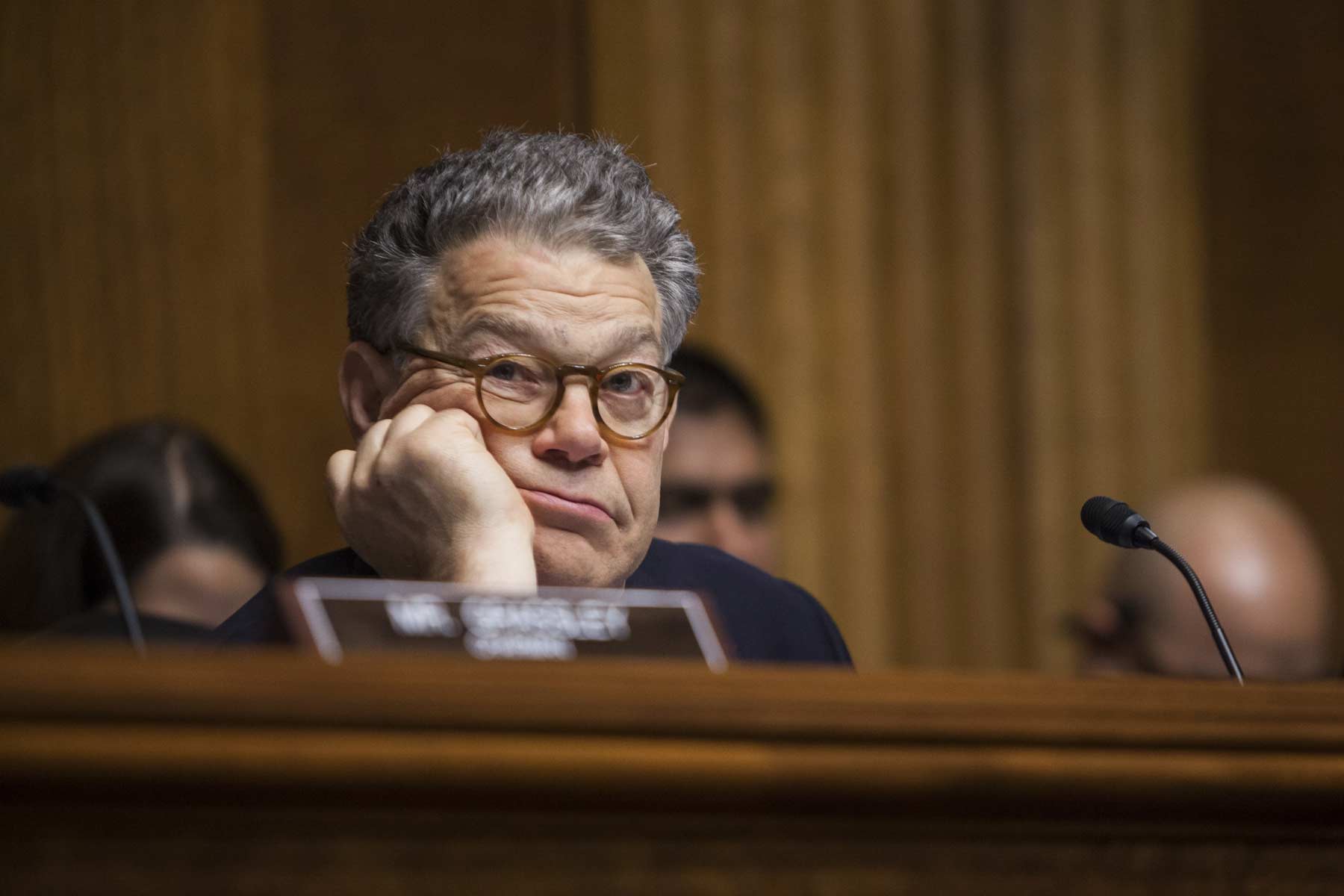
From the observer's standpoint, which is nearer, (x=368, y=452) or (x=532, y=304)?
(x=368, y=452)

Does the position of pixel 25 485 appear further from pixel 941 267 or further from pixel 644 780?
pixel 941 267

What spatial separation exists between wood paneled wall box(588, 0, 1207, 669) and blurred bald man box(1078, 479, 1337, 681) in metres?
1.07

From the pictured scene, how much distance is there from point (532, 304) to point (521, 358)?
7 cm

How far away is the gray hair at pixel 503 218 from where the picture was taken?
1736 mm

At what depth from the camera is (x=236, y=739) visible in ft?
2.45

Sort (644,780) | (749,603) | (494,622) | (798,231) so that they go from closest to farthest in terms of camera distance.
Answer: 1. (644,780)
2. (494,622)
3. (749,603)
4. (798,231)

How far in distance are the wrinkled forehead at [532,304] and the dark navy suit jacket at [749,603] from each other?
30 centimetres

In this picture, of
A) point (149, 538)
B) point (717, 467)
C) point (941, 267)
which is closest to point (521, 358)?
point (149, 538)

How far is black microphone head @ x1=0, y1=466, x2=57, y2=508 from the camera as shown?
6.09 ft

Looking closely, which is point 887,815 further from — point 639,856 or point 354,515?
point 354,515

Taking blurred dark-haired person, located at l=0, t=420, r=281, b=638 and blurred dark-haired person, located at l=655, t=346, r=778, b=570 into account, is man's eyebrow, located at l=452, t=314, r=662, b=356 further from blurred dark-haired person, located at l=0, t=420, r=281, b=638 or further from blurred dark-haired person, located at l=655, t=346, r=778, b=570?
blurred dark-haired person, located at l=655, t=346, r=778, b=570

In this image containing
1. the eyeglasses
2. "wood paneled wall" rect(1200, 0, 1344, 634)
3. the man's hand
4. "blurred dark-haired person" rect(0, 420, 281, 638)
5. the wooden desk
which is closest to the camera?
the wooden desk

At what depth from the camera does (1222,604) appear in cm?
303

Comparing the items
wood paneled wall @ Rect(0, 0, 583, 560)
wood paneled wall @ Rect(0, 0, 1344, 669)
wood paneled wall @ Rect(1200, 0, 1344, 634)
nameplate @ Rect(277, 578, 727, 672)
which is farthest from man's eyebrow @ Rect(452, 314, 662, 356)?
wood paneled wall @ Rect(1200, 0, 1344, 634)
